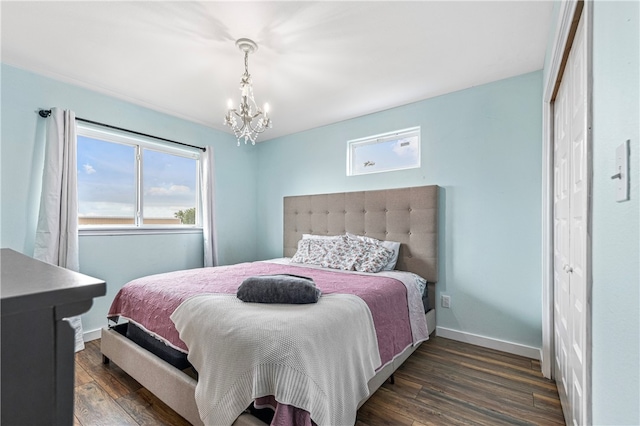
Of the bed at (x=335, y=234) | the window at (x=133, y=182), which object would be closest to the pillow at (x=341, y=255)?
the bed at (x=335, y=234)

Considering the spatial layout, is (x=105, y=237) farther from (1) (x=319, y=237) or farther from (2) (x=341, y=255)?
(2) (x=341, y=255)


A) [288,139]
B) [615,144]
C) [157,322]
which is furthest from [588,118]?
[288,139]

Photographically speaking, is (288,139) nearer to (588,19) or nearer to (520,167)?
(520,167)

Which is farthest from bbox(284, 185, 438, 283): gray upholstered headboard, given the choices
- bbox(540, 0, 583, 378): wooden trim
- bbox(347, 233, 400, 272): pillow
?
bbox(540, 0, 583, 378): wooden trim

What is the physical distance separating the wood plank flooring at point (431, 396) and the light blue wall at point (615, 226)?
3.59ft

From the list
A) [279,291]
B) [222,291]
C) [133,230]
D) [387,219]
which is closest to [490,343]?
[387,219]

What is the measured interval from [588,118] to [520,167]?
179 cm

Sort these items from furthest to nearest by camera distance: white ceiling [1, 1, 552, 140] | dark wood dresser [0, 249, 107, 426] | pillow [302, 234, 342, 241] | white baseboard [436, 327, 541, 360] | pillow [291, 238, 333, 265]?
pillow [302, 234, 342, 241]
pillow [291, 238, 333, 265]
white baseboard [436, 327, 541, 360]
white ceiling [1, 1, 552, 140]
dark wood dresser [0, 249, 107, 426]

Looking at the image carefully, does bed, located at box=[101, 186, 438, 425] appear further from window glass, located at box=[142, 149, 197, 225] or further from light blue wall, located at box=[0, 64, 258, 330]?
window glass, located at box=[142, 149, 197, 225]

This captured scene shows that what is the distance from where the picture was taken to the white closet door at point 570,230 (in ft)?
4.10

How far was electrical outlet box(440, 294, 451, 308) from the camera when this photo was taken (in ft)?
9.06

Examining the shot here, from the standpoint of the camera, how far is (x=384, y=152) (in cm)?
331

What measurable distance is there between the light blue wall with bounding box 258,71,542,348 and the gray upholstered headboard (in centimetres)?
15

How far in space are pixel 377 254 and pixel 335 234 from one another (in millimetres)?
794
